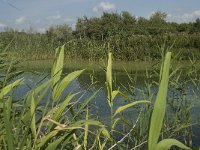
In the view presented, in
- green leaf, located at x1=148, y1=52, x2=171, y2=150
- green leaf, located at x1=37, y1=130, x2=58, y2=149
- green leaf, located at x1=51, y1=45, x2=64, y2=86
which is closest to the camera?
green leaf, located at x1=148, y1=52, x2=171, y2=150

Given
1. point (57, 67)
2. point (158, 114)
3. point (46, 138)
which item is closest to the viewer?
point (158, 114)

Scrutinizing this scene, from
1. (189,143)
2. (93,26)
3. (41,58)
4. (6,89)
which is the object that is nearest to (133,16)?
(93,26)

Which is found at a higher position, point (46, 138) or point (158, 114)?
point (158, 114)

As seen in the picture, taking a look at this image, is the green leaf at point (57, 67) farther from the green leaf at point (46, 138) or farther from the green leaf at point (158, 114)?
the green leaf at point (158, 114)

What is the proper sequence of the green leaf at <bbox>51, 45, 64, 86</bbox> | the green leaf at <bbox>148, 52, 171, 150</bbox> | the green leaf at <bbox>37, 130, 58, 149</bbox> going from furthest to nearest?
the green leaf at <bbox>51, 45, 64, 86</bbox> → the green leaf at <bbox>37, 130, 58, 149</bbox> → the green leaf at <bbox>148, 52, 171, 150</bbox>

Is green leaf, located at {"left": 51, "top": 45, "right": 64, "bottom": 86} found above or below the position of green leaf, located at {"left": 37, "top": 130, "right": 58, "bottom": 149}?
above

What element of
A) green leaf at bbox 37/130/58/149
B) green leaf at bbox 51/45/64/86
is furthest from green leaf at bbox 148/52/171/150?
green leaf at bbox 51/45/64/86

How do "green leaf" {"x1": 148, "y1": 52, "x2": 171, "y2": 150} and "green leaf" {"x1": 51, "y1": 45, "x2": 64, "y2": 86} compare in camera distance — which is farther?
"green leaf" {"x1": 51, "y1": 45, "x2": 64, "y2": 86}

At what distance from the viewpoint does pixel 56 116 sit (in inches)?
49.5

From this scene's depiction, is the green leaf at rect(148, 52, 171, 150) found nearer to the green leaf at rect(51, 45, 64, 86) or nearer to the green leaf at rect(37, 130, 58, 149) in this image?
the green leaf at rect(37, 130, 58, 149)

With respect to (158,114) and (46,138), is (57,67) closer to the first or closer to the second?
(46,138)

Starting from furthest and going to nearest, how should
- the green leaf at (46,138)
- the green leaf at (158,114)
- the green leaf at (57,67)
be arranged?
the green leaf at (57,67) → the green leaf at (46,138) → the green leaf at (158,114)

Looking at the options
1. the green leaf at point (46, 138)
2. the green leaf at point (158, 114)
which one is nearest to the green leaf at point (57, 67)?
the green leaf at point (46, 138)

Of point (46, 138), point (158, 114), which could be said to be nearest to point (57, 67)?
point (46, 138)
